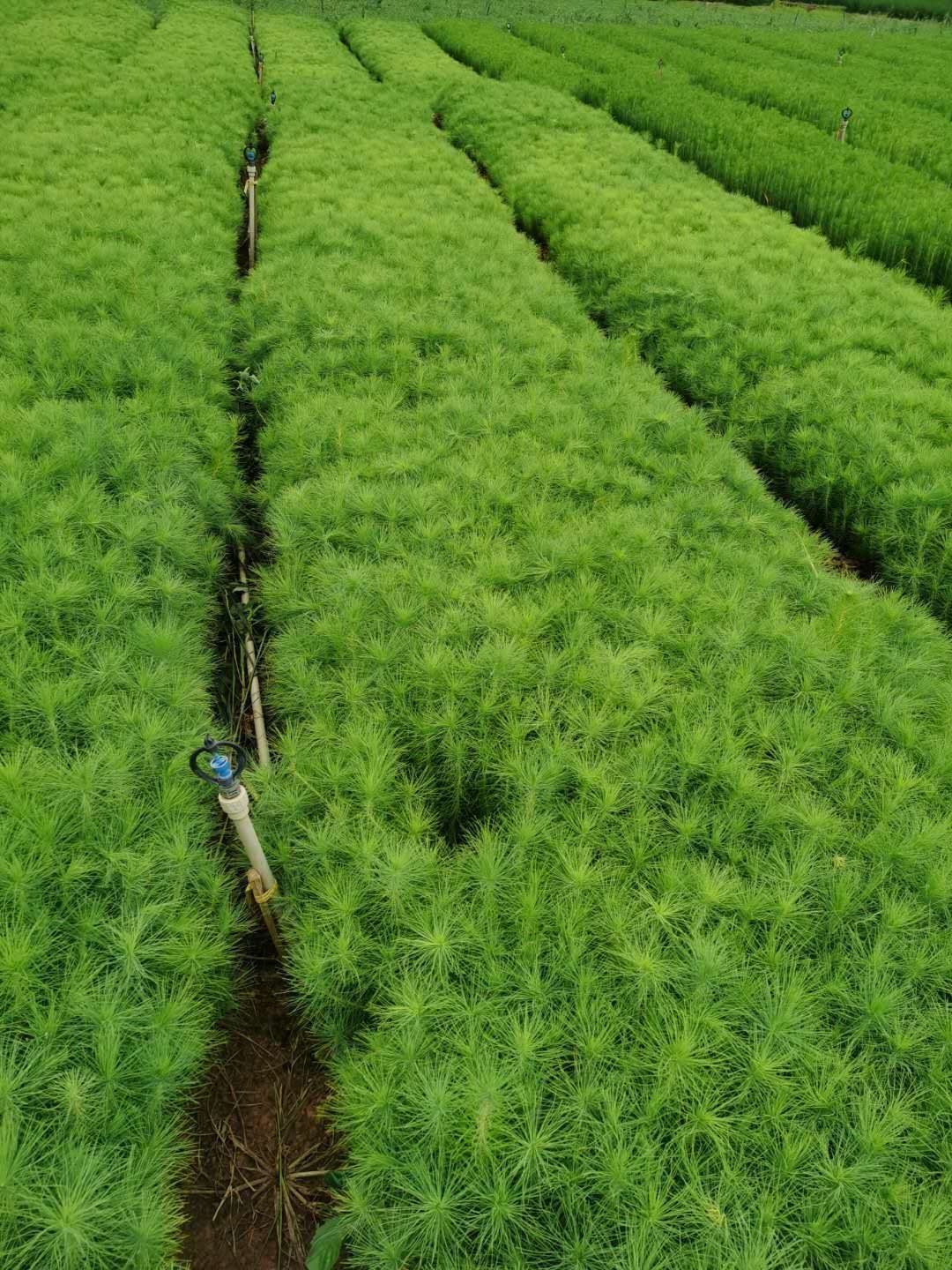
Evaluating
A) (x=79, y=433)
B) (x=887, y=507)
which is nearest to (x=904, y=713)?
(x=887, y=507)

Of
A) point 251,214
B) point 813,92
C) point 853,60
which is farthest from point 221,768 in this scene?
point 853,60

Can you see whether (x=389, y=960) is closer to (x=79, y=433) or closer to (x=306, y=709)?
(x=306, y=709)

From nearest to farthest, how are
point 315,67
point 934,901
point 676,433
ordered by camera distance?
1. point 934,901
2. point 676,433
3. point 315,67

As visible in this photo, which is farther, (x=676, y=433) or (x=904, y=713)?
(x=676, y=433)

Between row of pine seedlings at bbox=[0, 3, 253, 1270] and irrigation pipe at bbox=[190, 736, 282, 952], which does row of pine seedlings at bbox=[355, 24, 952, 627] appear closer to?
row of pine seedlings at bbox=[0, 3, 253, 1270]

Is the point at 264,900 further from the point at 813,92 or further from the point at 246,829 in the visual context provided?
the point at 813,92

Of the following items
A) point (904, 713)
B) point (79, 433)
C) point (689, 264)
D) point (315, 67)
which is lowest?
point (904, 713)

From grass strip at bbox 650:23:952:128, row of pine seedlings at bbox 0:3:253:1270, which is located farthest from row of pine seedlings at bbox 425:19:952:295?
row of pine seedlings at bbox 0:3:253:1270
